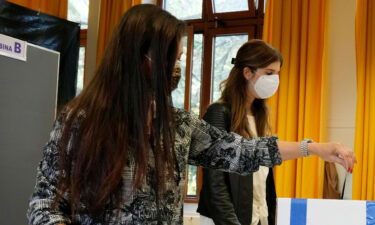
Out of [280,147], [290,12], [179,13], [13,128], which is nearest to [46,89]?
Result: [13,128]

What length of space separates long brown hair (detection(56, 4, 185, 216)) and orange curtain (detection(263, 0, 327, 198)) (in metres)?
2.42

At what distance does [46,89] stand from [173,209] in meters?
2.79

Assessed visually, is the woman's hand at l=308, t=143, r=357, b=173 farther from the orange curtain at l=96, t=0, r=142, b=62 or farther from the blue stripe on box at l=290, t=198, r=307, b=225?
the orange curtain at l=96, t=0, r=142, b=62

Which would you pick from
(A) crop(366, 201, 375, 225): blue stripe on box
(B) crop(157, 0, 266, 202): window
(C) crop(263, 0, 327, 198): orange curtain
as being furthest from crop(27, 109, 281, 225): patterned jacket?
(B) crop(157, 0, 266, 202): window

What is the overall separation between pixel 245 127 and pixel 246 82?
A: 0.20 m

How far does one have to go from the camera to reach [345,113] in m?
3.40

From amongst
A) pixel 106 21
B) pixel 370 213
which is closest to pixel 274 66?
pixel 370 213

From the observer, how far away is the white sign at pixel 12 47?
315 centimetres

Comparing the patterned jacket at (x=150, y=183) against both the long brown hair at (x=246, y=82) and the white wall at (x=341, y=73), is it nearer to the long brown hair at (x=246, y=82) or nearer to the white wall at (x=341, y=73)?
the long brown hair at (x=246, y=82)

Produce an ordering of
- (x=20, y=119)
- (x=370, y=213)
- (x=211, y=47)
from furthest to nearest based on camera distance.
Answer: (x=211, y=47), (x=20, y=119), (x=370, y=213)

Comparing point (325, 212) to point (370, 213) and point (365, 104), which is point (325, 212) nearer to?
point (370, 213)

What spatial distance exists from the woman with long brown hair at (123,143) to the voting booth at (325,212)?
0.72m

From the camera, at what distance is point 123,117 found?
94 centimetres

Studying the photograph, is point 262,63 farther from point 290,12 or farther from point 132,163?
point 290,12
